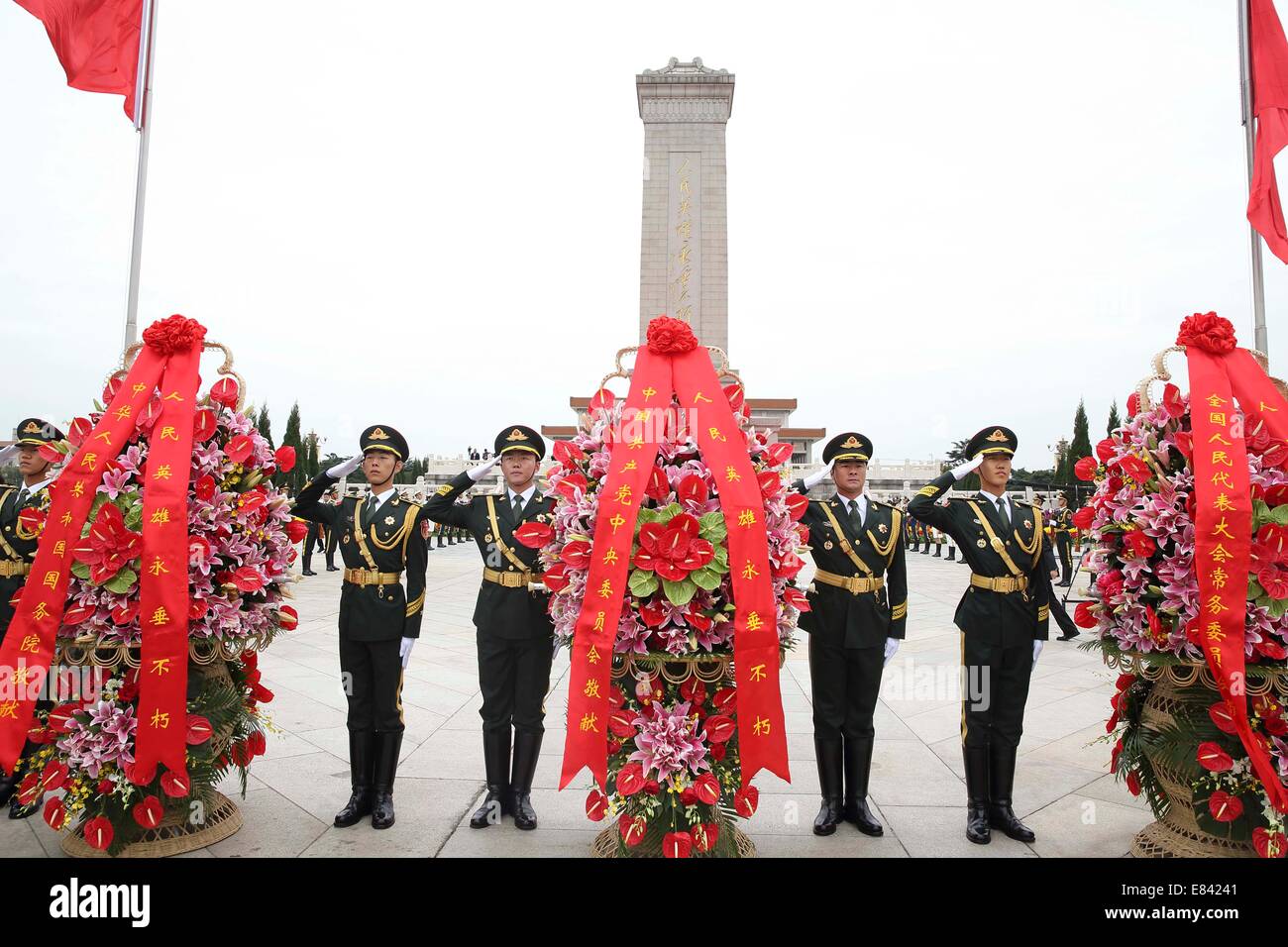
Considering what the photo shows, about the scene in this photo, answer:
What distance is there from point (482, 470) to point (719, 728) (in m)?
1.81

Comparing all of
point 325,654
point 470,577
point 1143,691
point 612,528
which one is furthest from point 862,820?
point 470,577

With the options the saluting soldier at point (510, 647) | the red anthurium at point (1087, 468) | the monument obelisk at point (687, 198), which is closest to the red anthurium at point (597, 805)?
the saluting soldier at point (510, 647)

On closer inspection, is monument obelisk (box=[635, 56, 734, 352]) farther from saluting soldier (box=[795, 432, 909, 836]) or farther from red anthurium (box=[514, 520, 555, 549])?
red anthurium (box=[514, 520, 555, 549])

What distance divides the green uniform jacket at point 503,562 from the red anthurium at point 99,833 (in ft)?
5.64

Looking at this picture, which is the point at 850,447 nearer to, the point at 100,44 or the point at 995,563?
the point at 995,563

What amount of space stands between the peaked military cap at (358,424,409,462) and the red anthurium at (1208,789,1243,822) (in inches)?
158

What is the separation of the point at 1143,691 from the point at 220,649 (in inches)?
166

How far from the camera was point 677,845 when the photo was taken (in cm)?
279

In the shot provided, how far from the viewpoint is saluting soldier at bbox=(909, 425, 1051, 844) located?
140 inches

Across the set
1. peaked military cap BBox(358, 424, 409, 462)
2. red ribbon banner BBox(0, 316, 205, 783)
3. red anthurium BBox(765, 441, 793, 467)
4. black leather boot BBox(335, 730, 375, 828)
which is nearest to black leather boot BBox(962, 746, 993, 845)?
red anthurium BBox(765, 441, 793, 467)

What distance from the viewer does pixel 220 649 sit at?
11.0ft

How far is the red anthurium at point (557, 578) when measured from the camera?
2988 millimetres

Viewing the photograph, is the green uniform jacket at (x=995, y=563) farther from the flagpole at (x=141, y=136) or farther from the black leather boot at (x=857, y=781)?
the flagpole at (x=141, y=136)
